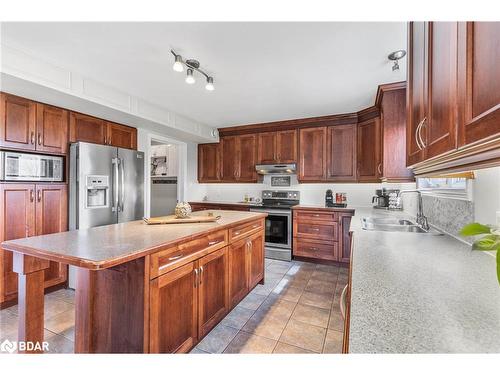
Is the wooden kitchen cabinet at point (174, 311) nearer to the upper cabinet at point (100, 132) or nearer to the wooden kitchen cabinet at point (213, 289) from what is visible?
the wooden kitchen cabinet at point (213, 289)

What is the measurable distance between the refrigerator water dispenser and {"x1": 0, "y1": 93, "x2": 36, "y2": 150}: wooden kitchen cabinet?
0.62 metres

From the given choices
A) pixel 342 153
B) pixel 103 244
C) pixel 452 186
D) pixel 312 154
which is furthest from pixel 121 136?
pixel 452 186

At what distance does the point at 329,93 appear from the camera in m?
2.84

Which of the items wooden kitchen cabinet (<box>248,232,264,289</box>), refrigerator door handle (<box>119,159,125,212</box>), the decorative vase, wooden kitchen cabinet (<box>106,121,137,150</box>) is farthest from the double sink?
wooden kitchen cabinet (<box>106,121,137,150</box>)

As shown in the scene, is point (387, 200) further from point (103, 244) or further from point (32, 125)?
point (32, 125)

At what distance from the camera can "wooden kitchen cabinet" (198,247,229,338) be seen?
1679 mm

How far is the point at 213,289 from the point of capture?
1823 mm

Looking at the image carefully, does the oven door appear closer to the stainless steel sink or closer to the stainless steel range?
the stainless steel range

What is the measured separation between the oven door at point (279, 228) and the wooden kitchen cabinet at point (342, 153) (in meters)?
0.96

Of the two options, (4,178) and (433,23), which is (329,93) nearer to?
(433,23)

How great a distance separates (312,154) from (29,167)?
3.67 meters

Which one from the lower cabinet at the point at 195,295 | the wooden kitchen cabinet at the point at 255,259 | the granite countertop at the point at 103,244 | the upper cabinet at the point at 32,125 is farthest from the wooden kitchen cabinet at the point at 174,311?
the upper cabinet at the point at 32,125
